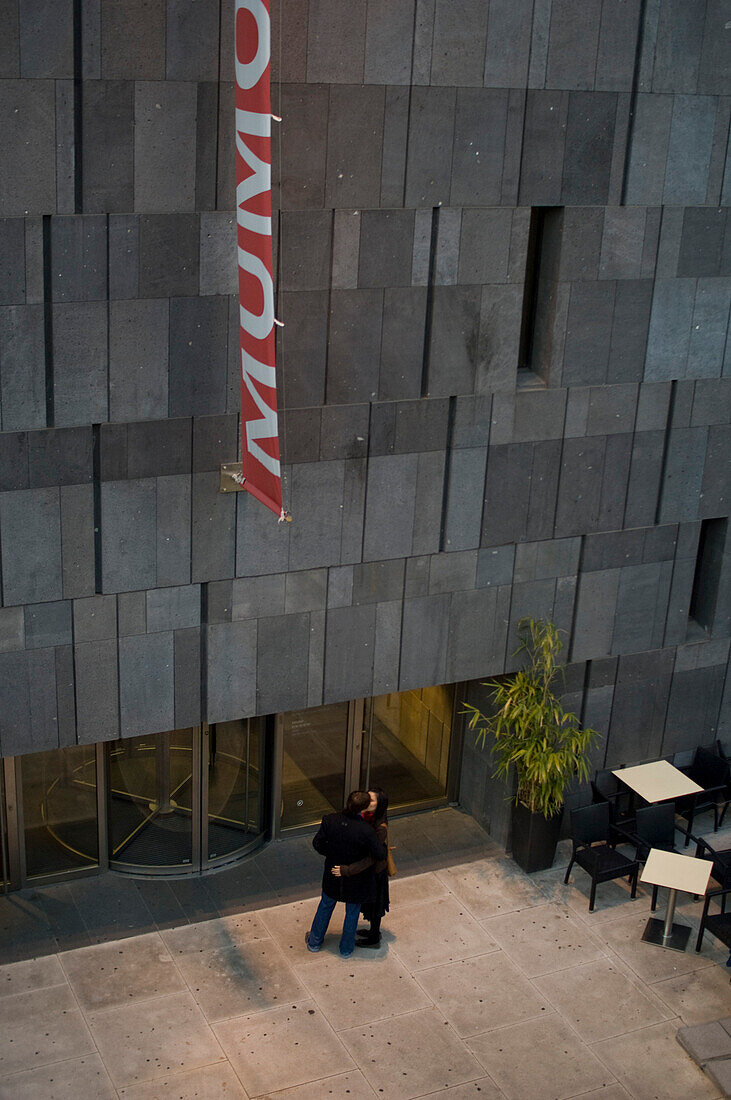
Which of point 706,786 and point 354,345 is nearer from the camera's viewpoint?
point 354,345

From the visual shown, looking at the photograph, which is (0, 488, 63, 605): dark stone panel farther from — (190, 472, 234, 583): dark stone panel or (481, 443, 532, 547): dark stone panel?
(481, 443, 532, 547): dark stone panel

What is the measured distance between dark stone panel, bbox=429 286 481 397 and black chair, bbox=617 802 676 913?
194 inches

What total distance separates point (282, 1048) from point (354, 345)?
6160 millimetres

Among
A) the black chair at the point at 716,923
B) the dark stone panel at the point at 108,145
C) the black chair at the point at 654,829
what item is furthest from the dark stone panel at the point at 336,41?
the black chair at the point at 716,923

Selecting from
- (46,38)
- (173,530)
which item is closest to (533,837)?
(173,530)

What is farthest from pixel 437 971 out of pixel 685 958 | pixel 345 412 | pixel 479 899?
pixel 345 412

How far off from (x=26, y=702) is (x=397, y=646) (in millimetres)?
3628

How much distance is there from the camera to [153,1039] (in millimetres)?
11336

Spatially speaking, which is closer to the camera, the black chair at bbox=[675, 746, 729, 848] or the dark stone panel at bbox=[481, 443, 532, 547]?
the dark stone panel at bbox=[481, 443, 532, 547]

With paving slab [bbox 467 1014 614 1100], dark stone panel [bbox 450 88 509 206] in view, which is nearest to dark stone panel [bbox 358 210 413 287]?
dark stone panel [bbox 450 88 509 206]

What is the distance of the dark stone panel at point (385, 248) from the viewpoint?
11.4m

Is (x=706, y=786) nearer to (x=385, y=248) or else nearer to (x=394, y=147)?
(x=385, y=248)

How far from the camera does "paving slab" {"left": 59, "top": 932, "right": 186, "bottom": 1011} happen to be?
38.9 feet

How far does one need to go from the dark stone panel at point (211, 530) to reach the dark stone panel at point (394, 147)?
2877 millimetres
